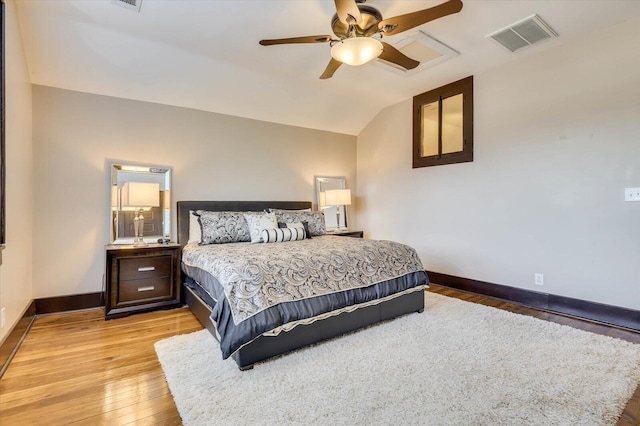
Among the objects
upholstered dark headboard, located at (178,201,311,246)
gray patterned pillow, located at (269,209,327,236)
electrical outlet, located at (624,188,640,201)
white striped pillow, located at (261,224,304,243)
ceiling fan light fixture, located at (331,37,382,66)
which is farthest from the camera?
gray patterned pillow, located at (269,209,327,236)

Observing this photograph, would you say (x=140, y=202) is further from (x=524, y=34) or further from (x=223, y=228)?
(x=524, y=34)

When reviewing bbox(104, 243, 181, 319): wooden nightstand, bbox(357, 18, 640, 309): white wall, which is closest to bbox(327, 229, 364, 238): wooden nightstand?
bbox(357, 18, 640, 309): white wall

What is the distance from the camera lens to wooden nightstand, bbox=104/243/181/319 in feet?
10.1

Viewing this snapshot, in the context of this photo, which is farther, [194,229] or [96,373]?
[194,229]

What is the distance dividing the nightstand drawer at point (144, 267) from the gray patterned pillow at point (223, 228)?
465 mm

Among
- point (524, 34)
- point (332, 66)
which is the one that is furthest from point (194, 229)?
point (524, 34)

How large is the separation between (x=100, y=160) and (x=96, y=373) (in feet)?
7.80

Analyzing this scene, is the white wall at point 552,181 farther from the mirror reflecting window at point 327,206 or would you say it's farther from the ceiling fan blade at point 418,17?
the ceiling fan blade at point 418,17

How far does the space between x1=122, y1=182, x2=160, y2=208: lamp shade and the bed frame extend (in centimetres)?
42

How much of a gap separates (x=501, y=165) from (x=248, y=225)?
3.17 meters

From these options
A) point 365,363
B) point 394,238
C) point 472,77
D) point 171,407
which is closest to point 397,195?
point 394,238

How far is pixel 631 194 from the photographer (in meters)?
2.79

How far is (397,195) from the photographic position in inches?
196

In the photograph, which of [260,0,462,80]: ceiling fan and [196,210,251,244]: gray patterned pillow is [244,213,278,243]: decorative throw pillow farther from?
[260,0,462,80]: ceiling fan
